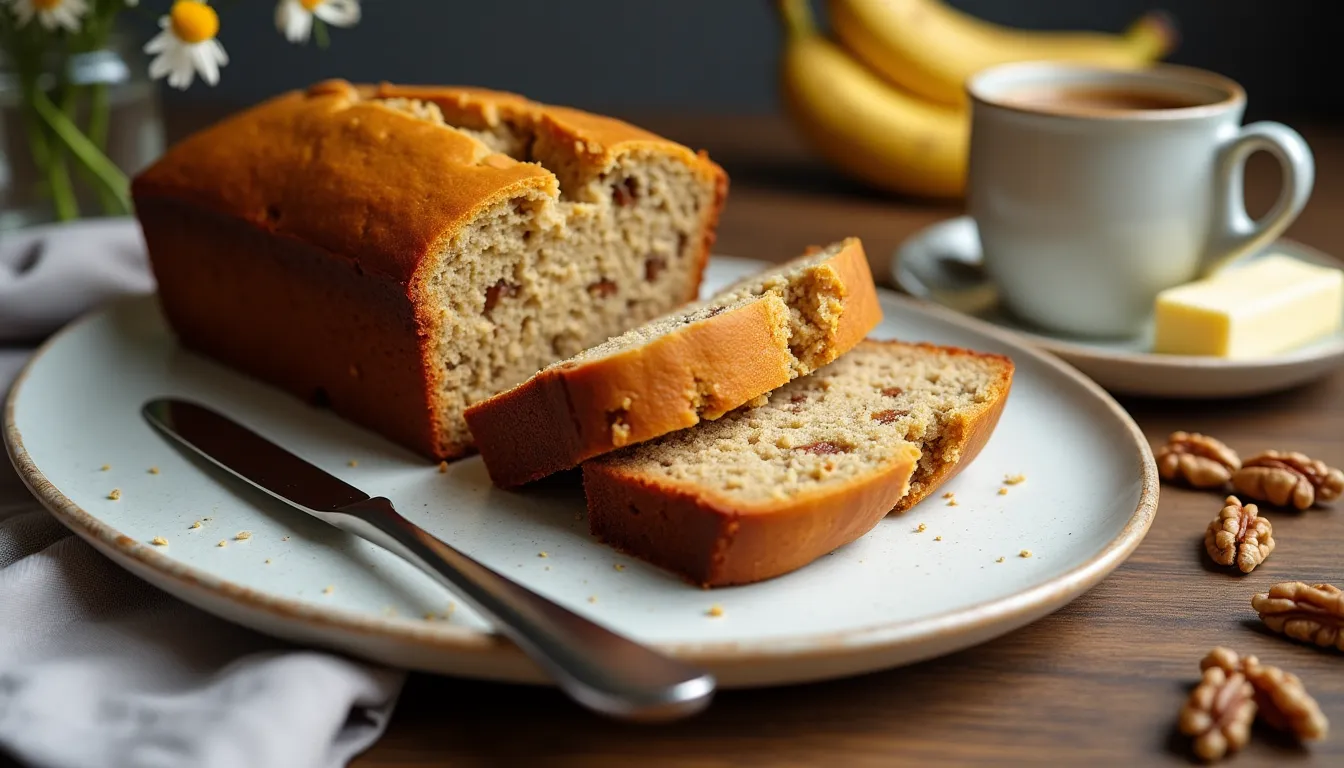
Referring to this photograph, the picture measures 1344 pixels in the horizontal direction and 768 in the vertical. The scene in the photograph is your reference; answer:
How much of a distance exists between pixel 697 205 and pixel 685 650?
1.44 m

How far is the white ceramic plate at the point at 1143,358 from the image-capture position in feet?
9.26

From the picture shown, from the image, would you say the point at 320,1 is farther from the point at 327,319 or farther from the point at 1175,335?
the point at 1175,335

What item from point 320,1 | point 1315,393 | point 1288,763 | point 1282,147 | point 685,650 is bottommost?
point 1315,393

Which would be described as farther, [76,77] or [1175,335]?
[76,77]

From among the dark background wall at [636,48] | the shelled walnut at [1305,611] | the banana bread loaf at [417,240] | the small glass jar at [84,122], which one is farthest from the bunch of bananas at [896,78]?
the shelled walnut at [1305,611]

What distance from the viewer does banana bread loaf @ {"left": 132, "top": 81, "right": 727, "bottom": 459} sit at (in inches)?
98.1

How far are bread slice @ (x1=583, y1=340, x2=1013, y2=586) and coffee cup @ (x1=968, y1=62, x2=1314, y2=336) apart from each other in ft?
2.38

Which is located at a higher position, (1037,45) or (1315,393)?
(1037,45)

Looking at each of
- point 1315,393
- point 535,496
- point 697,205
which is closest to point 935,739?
point 535,496

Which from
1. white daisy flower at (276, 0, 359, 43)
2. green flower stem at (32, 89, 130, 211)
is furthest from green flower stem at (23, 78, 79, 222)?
white daisy flower at (276, 0, 359, 43)

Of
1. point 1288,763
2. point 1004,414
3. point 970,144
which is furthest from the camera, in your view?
point 970,144

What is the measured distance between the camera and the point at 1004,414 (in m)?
2.69

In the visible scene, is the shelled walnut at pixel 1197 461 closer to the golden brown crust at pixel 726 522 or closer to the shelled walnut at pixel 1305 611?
the shelled walnut at pixel 1305 611

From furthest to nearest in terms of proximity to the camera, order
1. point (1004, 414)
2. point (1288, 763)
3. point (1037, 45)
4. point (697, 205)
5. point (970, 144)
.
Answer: point (1037, 45), point (970, 144), point (697, 205), point (1004, 414), point (1288, 763)
